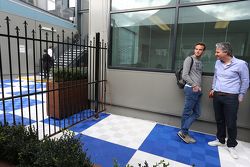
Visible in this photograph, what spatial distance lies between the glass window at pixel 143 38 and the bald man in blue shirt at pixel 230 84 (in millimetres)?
1023

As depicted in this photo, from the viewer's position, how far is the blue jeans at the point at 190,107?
2.59 meters

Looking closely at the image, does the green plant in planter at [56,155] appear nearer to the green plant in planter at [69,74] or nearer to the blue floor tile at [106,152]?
the blue floor tile at [106,152]

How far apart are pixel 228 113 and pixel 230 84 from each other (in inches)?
15.8

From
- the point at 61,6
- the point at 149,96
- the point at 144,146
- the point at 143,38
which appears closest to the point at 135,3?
the point at 143,38

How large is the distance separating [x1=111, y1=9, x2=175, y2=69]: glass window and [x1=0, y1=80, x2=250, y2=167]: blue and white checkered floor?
1257 mm

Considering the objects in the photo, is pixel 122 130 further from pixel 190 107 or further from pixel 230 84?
pixel 230 84

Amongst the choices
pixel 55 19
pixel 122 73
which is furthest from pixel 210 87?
pixel 55 19

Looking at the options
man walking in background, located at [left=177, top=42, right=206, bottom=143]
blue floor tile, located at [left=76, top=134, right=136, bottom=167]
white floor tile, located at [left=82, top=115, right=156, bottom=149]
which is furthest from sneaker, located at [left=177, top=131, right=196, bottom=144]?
blue floor tile, located at [left=76, top=134, right=136, bottom=167]

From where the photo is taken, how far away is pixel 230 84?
229 centimetres

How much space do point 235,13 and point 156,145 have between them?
2463mm

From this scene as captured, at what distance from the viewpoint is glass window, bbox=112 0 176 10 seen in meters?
3.22

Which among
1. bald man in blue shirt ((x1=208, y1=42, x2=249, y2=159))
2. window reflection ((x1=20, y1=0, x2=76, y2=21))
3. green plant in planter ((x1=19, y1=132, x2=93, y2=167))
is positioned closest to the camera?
green plant in planter ((x1=19, y1=132, x2=93, y2=167))

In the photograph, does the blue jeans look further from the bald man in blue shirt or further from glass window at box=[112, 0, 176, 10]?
glass window at box=[112, 0, 176, 10]

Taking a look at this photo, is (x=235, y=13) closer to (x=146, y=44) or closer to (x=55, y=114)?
(x=146, y=44)
